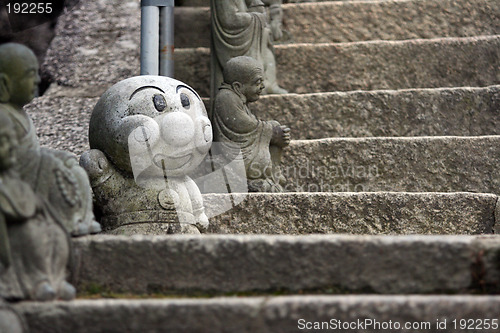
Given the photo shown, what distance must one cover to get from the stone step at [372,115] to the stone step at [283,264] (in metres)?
3.36

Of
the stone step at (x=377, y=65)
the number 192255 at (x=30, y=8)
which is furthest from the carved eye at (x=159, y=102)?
the number 192255 at (x=30, y=8)

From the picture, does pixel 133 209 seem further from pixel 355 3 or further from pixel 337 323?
pixel 355 3

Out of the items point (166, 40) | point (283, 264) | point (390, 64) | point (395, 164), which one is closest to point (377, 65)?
point (390, 64)

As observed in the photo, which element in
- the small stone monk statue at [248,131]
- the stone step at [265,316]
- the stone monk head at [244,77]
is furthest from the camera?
the stone monk head at [244,77]

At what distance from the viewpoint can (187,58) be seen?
8688 mm

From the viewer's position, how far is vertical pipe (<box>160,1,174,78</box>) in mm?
7926

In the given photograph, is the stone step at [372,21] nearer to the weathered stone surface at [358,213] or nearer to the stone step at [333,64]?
the stone step at [333,64]

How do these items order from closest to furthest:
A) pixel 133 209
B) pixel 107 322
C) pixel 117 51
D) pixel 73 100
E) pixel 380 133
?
pixel 107 322 → pixel 133 209 → pixel 380 133 → pixel 73 100 → pixel 117 51

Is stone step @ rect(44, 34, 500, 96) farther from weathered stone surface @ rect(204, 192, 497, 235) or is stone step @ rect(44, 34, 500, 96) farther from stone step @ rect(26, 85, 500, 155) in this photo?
weathered stone surface @ rect(204, 192, 497, 235)

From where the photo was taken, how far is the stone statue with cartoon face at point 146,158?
17.7ft

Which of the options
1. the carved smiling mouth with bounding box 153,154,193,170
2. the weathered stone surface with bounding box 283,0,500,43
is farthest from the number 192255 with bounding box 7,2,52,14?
the carved smiling mouth with bounding box 153,154,193,170

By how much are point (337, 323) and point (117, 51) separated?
18.8 feet

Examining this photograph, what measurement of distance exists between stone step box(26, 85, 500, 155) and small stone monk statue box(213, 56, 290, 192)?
34.2 inches

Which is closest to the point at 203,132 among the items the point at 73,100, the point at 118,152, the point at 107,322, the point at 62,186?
the point at 118,152
